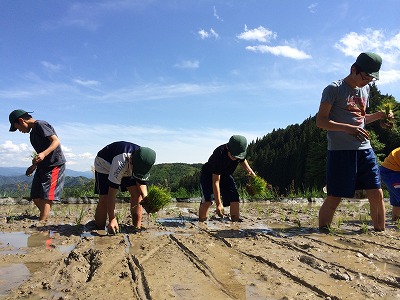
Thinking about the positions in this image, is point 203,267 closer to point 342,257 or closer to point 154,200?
point 342,257

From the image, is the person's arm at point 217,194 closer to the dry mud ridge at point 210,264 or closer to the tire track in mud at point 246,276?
the dry mud ridge at point 210,264

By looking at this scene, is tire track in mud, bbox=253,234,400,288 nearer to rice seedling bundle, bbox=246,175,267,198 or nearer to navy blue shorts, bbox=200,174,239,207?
navy blue shorts, bbox=200,174,239,207

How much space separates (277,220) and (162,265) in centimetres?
321

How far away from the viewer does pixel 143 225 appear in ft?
16.1

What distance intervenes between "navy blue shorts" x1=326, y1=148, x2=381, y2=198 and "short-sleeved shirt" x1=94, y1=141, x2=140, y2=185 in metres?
2.33

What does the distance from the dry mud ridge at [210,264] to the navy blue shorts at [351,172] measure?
1.65 feet

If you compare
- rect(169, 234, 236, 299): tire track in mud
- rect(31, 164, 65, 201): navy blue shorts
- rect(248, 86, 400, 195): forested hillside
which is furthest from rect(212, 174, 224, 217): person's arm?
rect(248, 86, 400, 195): forested hillside

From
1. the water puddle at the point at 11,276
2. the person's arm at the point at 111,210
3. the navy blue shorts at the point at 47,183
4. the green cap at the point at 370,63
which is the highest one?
the green cap at the point at 370,63

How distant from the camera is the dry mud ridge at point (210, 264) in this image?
2186 mm

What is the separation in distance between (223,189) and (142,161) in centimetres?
194

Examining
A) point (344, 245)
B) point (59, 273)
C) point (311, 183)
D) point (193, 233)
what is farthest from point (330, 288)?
point (311, 183)

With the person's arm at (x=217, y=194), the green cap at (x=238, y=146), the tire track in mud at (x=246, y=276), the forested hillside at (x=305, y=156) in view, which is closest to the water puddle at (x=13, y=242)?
the tire track in mud at (x=246, y=276)

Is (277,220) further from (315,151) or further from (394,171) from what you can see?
(315,151)

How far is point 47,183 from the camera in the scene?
17.0 ft
